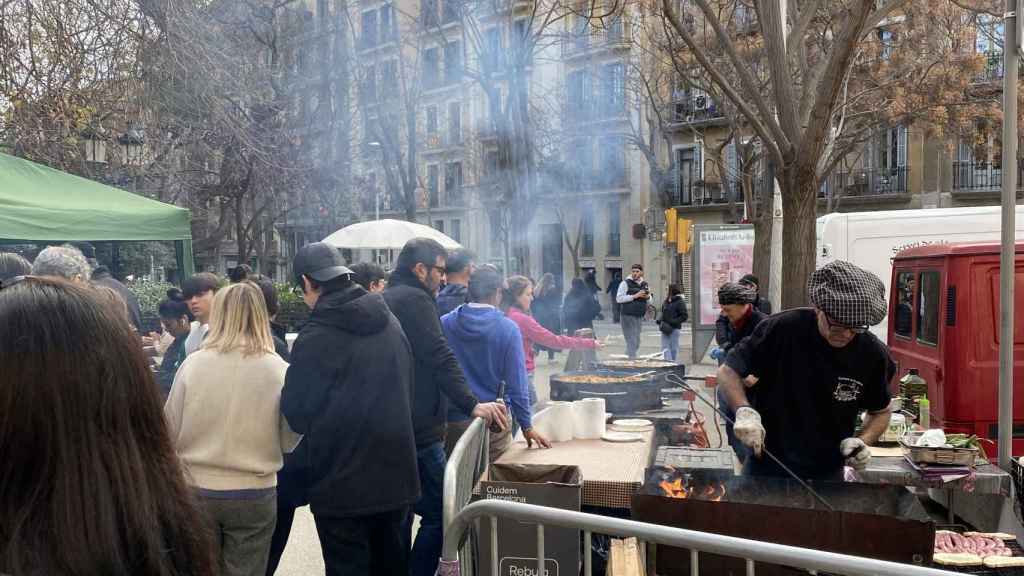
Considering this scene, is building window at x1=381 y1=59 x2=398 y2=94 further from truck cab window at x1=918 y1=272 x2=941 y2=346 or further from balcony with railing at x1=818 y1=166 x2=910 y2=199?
truck cab window at x1=918 y1=272 x2=941 y2=346

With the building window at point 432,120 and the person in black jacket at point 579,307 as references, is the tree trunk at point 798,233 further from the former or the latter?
the building window at point 432,120

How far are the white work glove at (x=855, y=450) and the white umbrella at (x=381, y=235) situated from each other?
852cm

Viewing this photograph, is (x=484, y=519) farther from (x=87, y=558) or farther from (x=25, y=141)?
(x=25, y=141)

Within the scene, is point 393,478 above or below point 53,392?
below

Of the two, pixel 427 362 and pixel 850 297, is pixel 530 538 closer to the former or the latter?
pixel 427 362

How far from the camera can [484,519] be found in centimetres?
332

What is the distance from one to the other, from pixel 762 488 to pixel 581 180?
38.2 m

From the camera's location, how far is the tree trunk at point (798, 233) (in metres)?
7.38

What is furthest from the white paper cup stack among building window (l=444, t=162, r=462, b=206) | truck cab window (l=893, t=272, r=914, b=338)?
building window (l=444, t=162, r=462, b=206)

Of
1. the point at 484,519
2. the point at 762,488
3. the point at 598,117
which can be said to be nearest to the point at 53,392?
the point at 484,519

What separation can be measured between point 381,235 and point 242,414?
896 centimetres

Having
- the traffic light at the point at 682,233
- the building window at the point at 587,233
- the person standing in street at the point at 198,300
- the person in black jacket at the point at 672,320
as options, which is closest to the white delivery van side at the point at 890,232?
the person in black jacket at the point at 672,320

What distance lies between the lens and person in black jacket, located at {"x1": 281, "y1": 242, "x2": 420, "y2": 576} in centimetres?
370

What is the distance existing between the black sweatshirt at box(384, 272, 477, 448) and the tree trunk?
12.7 feet
